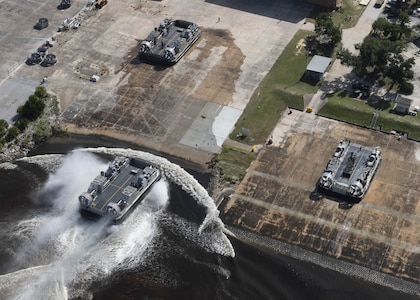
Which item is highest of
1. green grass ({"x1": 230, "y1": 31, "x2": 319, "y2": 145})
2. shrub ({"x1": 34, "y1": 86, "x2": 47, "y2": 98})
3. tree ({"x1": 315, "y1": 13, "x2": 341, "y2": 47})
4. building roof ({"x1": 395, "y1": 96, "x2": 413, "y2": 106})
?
tree ({"x1": 315, "y1": 13, "x2": 341, "y2": 47})

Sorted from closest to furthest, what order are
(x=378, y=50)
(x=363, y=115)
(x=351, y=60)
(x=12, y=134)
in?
(x=363, y=115) < (x=12, y=134) < (x=378, y=50) < (x=351, y=60)

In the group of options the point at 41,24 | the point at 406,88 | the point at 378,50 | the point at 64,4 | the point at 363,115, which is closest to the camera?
the point at 363,115

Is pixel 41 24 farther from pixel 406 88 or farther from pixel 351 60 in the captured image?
pixel 406 88

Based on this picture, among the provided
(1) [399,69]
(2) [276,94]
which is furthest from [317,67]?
(1) [399,69]

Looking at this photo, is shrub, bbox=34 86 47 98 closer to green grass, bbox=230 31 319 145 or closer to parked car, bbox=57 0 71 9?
parked car, bbox=57 0 71 9

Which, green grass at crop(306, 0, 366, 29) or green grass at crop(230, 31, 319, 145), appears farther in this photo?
green grass at crop(306, 0, 366, 29)

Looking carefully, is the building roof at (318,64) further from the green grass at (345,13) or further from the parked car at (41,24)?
the parked car at (41,24)

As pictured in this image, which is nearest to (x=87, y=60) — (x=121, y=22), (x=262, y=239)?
(x=121, y=22)

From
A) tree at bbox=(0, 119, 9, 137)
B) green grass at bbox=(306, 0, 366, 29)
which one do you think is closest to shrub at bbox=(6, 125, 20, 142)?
tree at bbox=(0, 119, 9, 137)
